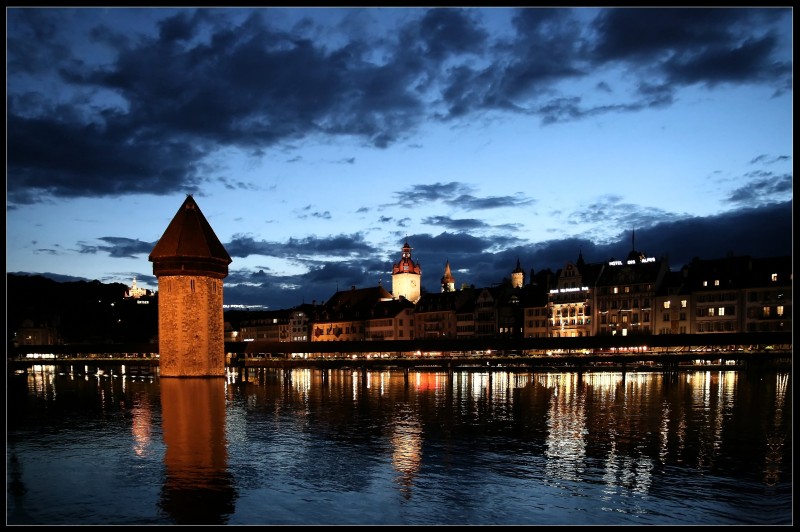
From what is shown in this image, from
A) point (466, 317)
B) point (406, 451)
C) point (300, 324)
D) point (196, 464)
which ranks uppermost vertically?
point (466, 317)

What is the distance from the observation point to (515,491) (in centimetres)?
1389

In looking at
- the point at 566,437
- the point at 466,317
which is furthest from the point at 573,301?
the point at 566,437

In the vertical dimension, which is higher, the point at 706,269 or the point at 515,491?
the point at 706,269

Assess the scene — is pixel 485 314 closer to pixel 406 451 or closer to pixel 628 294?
pixel 628 294

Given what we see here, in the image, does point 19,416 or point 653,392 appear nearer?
point 19,416

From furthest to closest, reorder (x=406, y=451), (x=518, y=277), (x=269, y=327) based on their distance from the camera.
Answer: (x=269, y=327), (x=518, y=277), (x=406, y=451)

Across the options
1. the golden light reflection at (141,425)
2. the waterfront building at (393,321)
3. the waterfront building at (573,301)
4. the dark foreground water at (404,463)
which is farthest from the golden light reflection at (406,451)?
the waterfront building at (393,321)

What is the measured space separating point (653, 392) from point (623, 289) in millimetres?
37498

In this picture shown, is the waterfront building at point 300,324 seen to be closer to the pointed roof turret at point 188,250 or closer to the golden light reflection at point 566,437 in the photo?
the pointed roof turret at point 188,250

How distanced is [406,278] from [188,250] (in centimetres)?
7758

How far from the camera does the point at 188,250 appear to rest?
159 feet

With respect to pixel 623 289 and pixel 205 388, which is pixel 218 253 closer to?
pixel 205 388

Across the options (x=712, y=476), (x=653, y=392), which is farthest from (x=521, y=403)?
(x=712, y=476)

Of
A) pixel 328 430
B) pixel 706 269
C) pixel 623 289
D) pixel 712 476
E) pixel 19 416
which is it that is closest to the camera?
pixel 712 476
